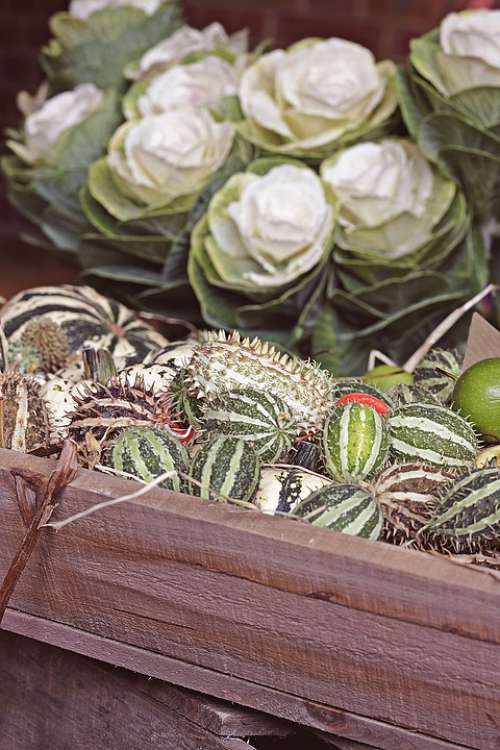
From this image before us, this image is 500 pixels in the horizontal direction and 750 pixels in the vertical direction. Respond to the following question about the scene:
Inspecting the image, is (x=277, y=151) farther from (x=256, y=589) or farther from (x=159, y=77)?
(x=256, y=589)

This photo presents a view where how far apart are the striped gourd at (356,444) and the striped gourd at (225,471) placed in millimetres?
102

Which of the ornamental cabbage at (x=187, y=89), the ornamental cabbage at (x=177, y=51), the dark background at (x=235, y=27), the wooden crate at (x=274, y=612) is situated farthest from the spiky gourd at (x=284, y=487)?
the dark background at (x=235, y=27)

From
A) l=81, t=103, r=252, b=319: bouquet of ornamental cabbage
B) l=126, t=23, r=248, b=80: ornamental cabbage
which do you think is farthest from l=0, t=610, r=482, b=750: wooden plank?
l=126, t=23, r=248, b=80: ornamental cabbage

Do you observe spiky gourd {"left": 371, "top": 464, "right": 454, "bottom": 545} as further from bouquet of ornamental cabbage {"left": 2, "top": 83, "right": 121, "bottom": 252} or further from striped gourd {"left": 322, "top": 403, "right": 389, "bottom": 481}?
bouquet of ornamental cabbage {"left": 2, "top": 83, "right": 121, "bottom": 252}

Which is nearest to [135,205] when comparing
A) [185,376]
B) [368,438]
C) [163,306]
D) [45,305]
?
[163,306]

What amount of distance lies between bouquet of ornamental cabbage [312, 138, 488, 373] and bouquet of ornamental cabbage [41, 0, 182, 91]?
0.75 m

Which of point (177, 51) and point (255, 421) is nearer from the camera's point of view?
point (255, 421)

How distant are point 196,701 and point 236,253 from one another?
117 cm

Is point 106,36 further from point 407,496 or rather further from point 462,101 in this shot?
point 407,496

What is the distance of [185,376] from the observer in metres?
1.30

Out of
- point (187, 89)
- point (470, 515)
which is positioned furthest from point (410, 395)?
point (187, 89)

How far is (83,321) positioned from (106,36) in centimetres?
110

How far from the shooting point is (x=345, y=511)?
1.04 metres

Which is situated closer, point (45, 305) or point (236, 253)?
point (45, 305)
